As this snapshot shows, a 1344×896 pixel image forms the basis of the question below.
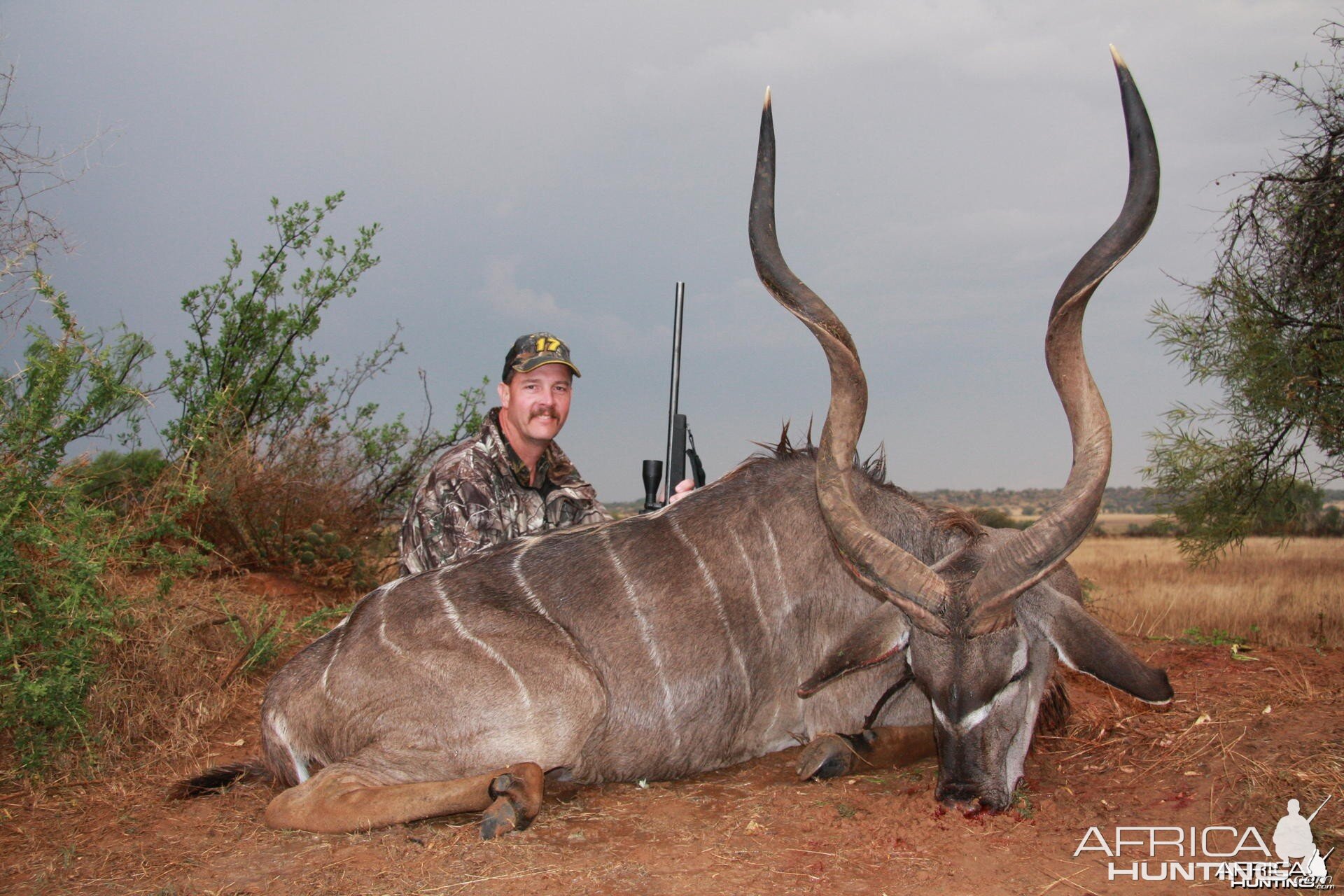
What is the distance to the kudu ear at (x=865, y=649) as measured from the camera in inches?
127

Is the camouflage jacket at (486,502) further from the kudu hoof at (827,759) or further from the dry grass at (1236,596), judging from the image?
the dry grass at (1236,596)

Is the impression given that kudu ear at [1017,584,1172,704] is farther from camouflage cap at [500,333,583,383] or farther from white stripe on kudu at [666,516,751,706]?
camouflage cap at [500,333,583,383]

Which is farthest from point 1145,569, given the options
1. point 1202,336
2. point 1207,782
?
point 1207,782

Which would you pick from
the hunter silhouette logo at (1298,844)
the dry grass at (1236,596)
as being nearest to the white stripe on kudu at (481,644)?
the hunter silhouette logo at (1298,844)

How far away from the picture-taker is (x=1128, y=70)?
3229mm

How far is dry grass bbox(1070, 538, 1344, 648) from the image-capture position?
6426 mm

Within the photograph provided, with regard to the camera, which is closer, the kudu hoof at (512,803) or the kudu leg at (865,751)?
the kudu hoof at (512,803)

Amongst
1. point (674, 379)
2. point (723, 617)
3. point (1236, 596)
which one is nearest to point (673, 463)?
point (674, 379)

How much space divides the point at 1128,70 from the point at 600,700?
272 centimetres

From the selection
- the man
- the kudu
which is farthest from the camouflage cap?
the kudu

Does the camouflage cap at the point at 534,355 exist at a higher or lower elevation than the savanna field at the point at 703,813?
higher

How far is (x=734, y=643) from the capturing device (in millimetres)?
3596
